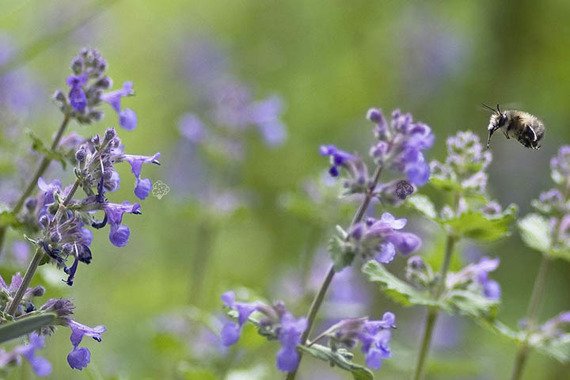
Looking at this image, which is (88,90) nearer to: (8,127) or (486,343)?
(8,127)

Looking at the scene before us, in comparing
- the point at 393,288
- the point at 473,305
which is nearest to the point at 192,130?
the point at 473,305

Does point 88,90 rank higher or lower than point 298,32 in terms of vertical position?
lower

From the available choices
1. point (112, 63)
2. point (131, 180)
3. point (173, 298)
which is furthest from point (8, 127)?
point (112, 63)

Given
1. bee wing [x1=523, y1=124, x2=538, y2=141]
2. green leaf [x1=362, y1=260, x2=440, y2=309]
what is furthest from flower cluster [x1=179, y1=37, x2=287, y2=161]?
green leaf [x1=362, y1=260, x2=440, y2=309]

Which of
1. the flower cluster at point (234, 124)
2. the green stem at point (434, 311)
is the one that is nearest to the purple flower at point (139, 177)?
the green stem at point (434, 311)

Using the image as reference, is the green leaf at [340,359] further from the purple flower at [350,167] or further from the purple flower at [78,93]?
the purple flower at [78,93]

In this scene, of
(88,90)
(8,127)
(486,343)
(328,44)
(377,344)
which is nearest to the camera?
(377,344)

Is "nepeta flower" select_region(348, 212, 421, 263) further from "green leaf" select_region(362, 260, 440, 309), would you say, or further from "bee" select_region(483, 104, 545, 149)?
"bee" select_region(483, 104, 545, 149)
